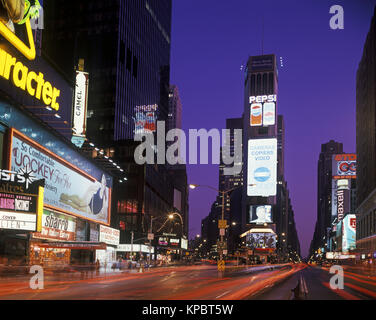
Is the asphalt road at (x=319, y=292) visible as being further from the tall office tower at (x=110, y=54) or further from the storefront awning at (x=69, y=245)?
the tall office tower at (x=110, y=54)

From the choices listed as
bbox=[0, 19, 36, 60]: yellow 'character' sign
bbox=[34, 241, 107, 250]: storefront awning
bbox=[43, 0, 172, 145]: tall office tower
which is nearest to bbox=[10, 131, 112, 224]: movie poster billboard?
bbox=[34, 241, 107, 250]: storefront awning

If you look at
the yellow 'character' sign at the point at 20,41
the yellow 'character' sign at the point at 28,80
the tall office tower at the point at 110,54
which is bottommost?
the yellow 'character' sign at the point at 28,80

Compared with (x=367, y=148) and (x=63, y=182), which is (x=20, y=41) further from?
(x=367, y=148)

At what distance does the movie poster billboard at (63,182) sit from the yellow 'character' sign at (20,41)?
355 inches

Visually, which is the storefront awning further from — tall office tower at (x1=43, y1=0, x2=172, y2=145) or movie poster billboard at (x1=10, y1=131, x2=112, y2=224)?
tall office tower at (x1=43, y1=0, x2=172, y2=145)

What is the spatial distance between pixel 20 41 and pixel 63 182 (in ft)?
65.6

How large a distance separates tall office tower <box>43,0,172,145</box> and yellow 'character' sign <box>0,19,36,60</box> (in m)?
82.8

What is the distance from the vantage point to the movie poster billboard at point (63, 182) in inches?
2045

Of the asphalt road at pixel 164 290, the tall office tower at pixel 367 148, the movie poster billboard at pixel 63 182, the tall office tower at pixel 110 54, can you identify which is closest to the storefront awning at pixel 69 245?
the movie poster billboard at pixel 63 182

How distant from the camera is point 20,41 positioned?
5044 centimetres

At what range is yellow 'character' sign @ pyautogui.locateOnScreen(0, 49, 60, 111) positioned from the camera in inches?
1930

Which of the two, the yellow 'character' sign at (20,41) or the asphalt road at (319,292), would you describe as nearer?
the asphalt road at (319,292)
